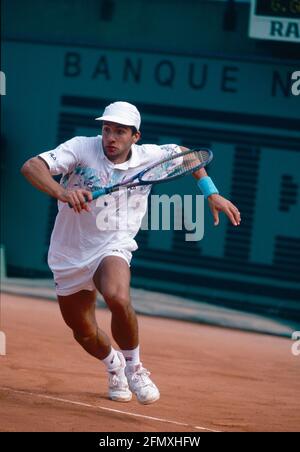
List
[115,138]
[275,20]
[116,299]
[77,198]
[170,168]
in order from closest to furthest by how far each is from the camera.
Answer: [77,198]
[116,299]
[115,138]
[170,168]
[275,20]

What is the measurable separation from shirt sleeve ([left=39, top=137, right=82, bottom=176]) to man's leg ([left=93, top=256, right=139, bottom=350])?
62cm

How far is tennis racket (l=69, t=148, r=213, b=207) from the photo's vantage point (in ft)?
23.5

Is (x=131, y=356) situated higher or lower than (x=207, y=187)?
lower

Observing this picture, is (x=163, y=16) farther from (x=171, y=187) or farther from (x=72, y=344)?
(x=72, y=344)

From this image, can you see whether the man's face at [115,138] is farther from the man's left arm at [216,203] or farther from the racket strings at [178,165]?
the man's left arm at [216,203]

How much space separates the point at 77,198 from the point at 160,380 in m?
2.51

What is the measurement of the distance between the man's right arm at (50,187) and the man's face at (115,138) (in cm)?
47

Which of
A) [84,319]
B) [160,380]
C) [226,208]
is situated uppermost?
[226,208]

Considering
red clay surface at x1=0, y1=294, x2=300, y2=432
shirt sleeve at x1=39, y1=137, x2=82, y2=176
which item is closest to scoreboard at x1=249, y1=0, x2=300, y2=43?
red clay surface at x1=0, y1=294, x2=300, y2=432

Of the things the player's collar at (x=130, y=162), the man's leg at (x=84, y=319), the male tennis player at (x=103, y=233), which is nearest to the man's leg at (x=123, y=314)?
the male tennis player at (x=103, y=233)

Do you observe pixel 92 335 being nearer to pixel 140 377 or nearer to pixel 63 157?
pixel 140 377

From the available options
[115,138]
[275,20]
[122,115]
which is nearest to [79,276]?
[115,138]

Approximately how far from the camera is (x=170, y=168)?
7.45 meters

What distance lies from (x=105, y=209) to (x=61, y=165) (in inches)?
16.4
